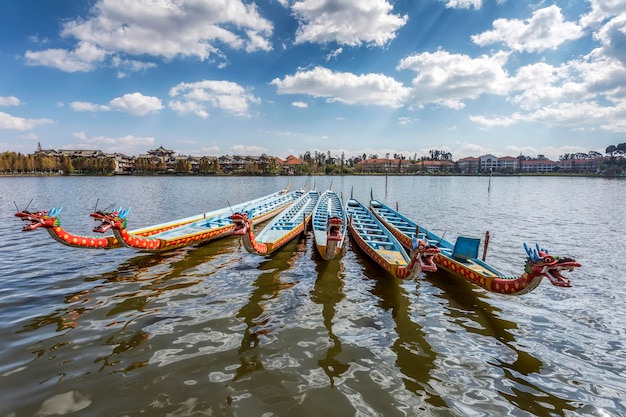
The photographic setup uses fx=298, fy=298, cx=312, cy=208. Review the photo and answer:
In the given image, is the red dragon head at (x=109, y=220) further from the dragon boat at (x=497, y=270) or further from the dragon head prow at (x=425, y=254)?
the dragon boat at (x=497, y=270)

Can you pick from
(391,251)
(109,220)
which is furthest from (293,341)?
(109,220)

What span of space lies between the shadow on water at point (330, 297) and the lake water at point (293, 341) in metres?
0.05

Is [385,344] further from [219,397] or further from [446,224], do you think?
[446,224]

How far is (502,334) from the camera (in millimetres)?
7953

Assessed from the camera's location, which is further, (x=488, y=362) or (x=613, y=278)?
(x=613, y=278)

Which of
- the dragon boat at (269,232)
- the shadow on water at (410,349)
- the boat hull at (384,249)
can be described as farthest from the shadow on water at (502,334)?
the dragon boat at (269,232)

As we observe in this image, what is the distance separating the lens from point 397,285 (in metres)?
11.3

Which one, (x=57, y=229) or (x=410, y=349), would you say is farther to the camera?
(x=57, y=229)

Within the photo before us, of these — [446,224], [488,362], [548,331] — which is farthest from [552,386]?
[446,224]

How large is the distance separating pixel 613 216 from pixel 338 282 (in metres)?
33.5

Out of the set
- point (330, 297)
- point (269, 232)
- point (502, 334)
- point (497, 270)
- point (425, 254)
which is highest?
point (425, 254)

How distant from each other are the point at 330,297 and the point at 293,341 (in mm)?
2950

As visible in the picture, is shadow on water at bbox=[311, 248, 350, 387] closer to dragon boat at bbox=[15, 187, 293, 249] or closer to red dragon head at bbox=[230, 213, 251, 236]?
red dragon head at bbox=[230, 213, 251, 236]

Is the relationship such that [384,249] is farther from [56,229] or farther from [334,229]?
[56,229]
